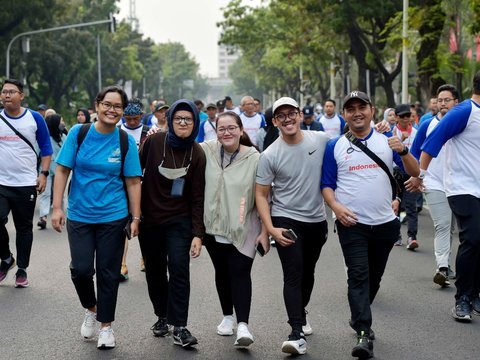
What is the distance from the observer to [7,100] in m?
7.93

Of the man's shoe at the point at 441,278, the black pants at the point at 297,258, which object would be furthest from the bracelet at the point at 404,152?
the man's shoe at the point at 441,278

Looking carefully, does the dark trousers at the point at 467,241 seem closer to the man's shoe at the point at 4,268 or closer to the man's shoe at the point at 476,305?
the man's shoe at the point at 476,305

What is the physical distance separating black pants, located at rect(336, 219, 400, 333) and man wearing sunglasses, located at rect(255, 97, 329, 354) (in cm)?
28

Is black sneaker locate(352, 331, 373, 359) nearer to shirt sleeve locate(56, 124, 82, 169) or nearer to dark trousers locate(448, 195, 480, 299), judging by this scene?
dark trousers locate(448, 195, 480, 299)

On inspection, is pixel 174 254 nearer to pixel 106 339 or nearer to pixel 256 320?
pixel 106 339

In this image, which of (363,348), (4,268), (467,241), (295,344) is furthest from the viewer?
(4,268)

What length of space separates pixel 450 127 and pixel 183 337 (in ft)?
8.60

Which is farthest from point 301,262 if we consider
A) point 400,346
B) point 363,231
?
point 400,346

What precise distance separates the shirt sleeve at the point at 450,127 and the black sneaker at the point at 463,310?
48.3 inches

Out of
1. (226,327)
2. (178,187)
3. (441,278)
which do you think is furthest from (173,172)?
Result: (441,278)

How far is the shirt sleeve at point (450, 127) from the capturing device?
261 inches

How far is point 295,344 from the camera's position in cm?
564

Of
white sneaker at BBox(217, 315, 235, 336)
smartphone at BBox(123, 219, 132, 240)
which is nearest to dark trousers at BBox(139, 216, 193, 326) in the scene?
smartphone at BBox(123, 219, 132, 240)

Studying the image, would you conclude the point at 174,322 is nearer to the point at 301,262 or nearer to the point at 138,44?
the point at 301,262
